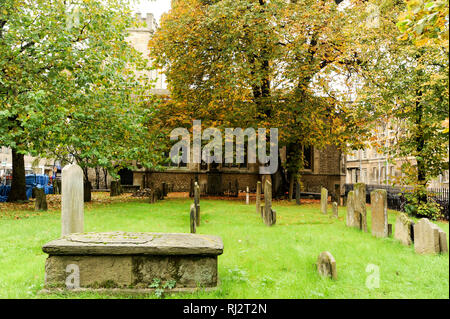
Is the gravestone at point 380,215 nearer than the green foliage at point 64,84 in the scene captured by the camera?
Yes

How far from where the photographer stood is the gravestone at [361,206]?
22.3 feet

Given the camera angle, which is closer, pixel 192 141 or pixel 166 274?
pixel 166 274

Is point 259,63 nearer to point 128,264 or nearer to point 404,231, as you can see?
point 404,231

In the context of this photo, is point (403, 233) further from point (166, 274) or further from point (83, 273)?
point (83, 273)

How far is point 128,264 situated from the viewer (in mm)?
3400

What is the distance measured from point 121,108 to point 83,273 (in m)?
9.99

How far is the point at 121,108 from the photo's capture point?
12.3 metres

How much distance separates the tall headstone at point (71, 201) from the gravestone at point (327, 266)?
412cm

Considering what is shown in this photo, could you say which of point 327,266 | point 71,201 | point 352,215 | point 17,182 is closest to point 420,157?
point 352,215

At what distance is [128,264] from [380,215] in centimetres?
509

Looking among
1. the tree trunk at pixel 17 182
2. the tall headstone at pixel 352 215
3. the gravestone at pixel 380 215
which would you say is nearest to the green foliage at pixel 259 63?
the tall headstone at pixel 352 215

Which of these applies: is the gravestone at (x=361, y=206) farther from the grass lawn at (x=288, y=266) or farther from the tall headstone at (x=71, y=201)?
the tall headstone at (x=71, y=201)

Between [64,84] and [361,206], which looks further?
[64,84]

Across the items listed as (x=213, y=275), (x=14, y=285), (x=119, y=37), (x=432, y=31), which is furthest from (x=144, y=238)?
(x=119, y=37)
